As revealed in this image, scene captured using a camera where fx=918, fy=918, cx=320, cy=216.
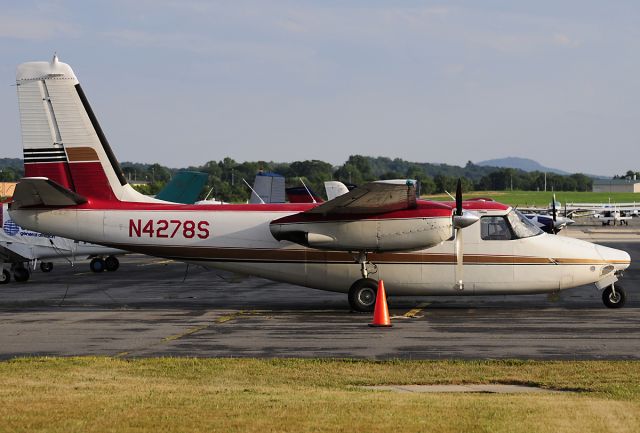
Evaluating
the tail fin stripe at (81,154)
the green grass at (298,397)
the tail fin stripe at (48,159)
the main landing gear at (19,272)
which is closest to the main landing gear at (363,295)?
the tail fin stripe at (81,154)

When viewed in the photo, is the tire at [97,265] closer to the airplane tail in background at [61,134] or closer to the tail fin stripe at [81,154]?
the airplane tail in background at [61,134]

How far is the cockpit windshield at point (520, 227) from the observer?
75.9 ft

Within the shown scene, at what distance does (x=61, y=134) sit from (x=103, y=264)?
705 inches

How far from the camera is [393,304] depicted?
81.4 feet

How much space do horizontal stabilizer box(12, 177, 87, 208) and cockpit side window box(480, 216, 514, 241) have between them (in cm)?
1007

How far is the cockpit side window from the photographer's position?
2306cm

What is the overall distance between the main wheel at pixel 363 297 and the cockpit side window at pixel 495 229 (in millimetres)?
3101

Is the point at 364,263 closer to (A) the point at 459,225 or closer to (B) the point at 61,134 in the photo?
(A) the point at 459,225

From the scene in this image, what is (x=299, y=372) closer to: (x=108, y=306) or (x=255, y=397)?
(x=255, y=397)

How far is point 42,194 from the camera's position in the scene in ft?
73.7

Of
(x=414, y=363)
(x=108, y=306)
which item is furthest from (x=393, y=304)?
(x=414, y=363)

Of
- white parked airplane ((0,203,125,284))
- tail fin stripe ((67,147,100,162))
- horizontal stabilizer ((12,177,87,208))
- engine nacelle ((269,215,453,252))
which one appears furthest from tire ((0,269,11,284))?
engine nacelle ((269,215,453,252))

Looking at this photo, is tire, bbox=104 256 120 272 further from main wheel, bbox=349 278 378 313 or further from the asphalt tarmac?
main wheel, bbox=349 278 378 313

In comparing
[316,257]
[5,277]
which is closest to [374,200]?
[316,257]
